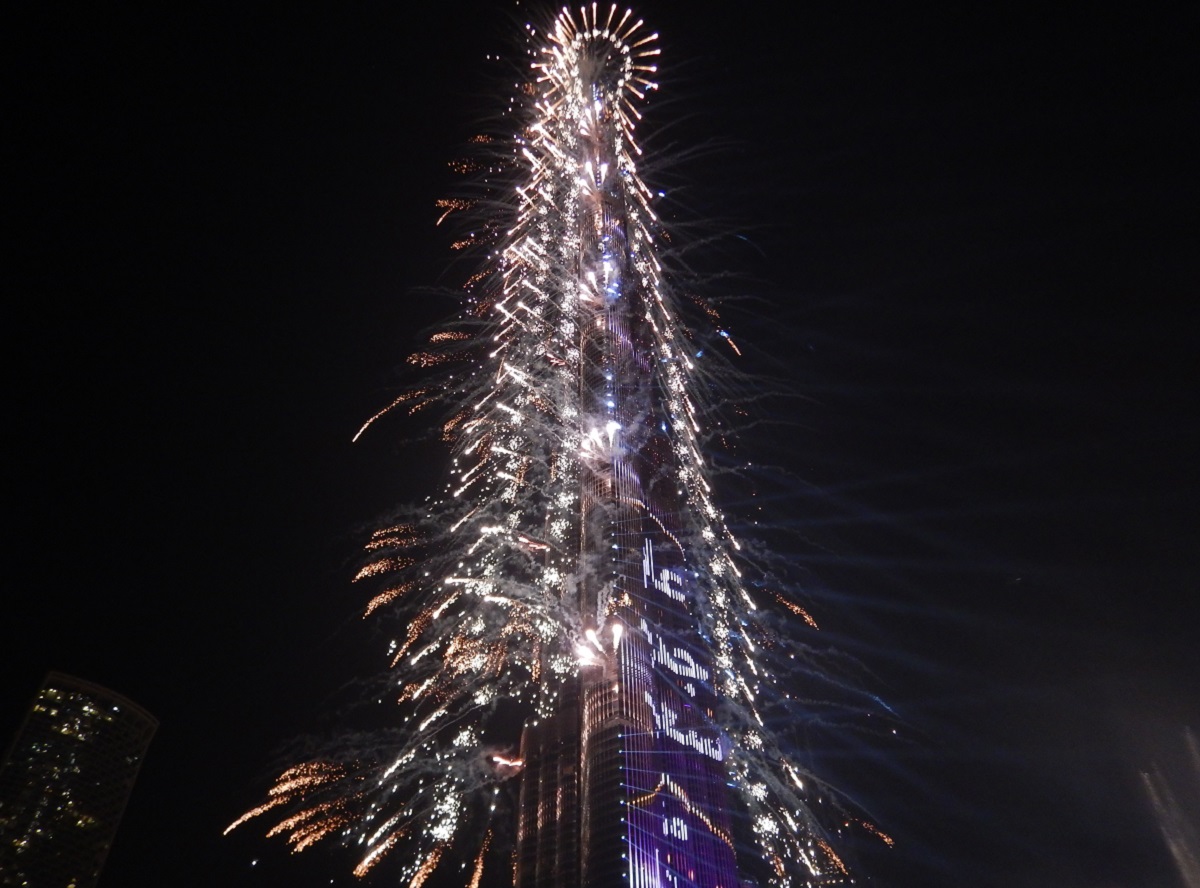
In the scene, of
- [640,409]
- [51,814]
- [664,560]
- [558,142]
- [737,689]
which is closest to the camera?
[558,142]

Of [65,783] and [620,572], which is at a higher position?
[620,572]

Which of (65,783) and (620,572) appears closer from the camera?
(620,572)

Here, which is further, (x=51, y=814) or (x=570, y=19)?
(x=51, y=814)

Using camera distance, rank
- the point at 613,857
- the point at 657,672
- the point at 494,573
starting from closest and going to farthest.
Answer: the point at 494,573, the point at 613,857, the point at 657,672

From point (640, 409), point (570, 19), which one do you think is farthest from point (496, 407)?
point (640, 409)

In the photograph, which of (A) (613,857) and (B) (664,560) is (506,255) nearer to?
(A) (613,857)

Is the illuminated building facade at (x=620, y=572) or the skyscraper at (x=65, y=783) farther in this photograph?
the skyscraper at (x=65, y=783)

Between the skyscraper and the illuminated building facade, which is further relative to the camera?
the skyscraper

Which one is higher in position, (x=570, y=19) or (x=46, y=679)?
(x=46, y=679)
